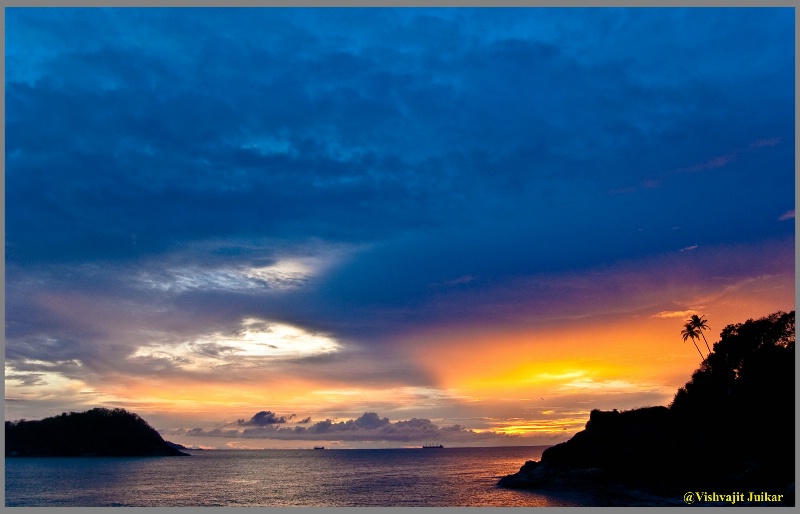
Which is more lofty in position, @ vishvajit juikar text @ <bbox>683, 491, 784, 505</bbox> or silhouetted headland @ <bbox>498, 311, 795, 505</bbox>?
silhouetted headland @ <bbox>498, 311, 795, 505</bbox>

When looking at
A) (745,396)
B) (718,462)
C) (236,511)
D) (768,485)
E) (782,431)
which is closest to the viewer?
(236,511)

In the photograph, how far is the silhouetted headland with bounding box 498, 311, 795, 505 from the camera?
2640 inches

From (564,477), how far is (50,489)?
9610 cm

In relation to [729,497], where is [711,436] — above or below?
above

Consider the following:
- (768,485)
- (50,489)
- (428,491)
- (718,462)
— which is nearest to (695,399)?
(718,462)

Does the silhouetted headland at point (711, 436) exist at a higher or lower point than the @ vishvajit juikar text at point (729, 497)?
higher

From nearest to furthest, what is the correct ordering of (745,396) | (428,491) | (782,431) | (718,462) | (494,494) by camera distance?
(782,431) < (718,462) < (745,396) < (494,494) < (428,491)

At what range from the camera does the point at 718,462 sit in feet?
238

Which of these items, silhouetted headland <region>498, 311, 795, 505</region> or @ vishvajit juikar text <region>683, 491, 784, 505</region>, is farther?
silhouetted headland <region>498, 311, 795, 505</region>

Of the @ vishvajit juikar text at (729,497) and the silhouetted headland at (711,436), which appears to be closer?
the @ vishvajit juikar text at (729,497)

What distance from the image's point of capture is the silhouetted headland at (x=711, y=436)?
67.1 metres

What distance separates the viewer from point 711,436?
77688 mm

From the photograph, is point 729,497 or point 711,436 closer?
point 729,497

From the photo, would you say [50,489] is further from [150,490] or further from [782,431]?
[782,431]
